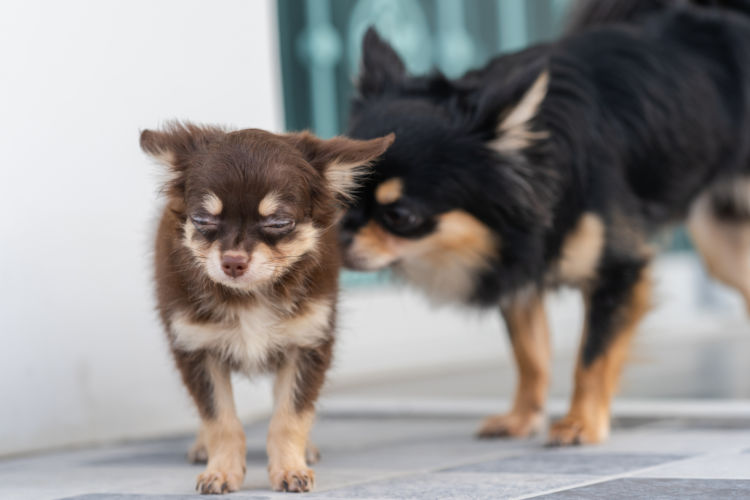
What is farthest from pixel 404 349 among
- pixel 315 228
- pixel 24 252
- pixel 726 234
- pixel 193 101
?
pixel 315 228

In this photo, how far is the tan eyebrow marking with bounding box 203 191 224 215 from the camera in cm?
231

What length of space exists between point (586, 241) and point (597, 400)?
1.75 ft

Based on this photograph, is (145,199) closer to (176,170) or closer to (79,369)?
(79,369)

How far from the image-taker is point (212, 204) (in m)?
2.31

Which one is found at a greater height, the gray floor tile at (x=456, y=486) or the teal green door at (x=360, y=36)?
the teal green door at (x=360, y=36)

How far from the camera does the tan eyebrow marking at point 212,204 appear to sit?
231cm

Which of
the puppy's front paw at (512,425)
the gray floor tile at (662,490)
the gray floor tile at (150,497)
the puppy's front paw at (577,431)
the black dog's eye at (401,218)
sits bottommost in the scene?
the puppy's front paw at (512,425)

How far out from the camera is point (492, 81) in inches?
131

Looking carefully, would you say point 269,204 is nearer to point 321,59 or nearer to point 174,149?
point 174,149

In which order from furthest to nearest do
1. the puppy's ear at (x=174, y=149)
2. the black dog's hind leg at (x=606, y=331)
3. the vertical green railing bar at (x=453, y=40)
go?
the vertical green railing bar at (x=453, y=40) → the black dog's hind leg at (x=606, y=331) → the puppy's ear at (x=174, y=149)

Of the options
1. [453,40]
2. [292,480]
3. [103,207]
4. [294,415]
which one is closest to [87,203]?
[103,207]

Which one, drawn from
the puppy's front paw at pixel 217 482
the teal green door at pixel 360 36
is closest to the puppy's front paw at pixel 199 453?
the puppy's front paw at pixel 217 482

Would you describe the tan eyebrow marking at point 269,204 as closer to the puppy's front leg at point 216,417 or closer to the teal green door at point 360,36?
the puppy's front leg at point 216,417

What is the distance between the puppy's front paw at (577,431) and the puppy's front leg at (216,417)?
44.9 inches
